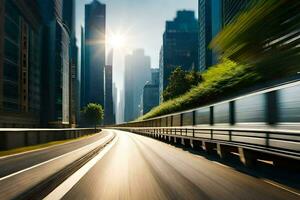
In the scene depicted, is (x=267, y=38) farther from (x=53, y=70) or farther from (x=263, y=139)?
(x=53, y=70)

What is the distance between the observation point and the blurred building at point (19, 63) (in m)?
87.4

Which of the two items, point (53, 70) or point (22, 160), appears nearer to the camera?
point (22, 160)

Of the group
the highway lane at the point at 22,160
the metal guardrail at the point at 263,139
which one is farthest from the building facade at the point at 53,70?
the metal guardrail at the point at 263,139

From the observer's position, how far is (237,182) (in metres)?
9.20

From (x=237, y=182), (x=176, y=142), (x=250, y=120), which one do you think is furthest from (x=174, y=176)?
(x=176, y=142)

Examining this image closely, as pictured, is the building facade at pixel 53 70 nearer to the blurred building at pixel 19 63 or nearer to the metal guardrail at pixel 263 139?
the blurred building at pixel 19 63

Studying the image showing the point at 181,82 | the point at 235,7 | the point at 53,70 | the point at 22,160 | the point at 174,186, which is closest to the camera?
the point at 235,7

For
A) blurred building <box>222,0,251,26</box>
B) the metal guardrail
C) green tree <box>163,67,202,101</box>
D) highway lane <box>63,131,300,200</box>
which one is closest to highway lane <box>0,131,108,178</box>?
highway lane <box>63,131,300,200</box>

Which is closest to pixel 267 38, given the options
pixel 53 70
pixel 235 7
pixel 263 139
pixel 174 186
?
pixel 235 7

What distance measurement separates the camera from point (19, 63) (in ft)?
328

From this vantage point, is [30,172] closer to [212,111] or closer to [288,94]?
[288,94]

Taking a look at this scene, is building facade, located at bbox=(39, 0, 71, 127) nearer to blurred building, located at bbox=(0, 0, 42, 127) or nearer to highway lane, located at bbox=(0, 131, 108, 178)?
blurred building, located at bbox=(0, 0, 42, 127)

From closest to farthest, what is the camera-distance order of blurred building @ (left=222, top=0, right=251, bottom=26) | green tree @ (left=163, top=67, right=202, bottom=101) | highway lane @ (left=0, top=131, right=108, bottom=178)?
blurred building @ (left=222, top=0, right=251, bottom=26), highway lane @ (left=0, top=131, right=108, bottom=178), green tree @ (left=163, top=67, right=202, bottom=101)

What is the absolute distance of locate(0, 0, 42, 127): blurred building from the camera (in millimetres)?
87438
